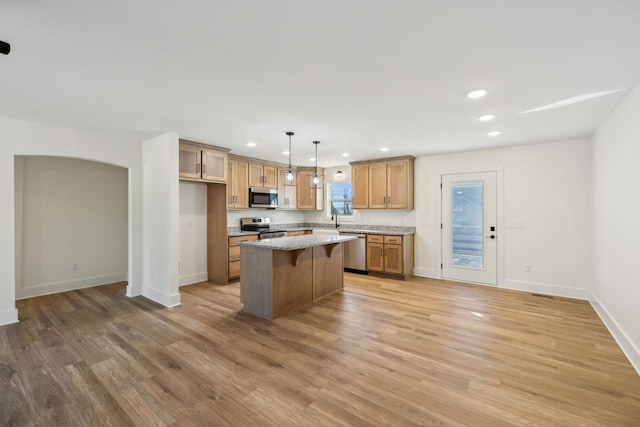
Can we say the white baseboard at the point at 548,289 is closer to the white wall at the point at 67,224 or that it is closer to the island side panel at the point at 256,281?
the island side panel at the point at 256,281

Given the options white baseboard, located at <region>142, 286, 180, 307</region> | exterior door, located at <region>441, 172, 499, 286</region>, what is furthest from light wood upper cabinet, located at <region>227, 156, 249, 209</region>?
exterior door, located at <region>441, 172, 499, 286</region>

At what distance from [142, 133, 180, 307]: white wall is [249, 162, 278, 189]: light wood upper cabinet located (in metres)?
1.90

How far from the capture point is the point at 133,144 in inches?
184

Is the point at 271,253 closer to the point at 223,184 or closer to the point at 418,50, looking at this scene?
the point at 223,184

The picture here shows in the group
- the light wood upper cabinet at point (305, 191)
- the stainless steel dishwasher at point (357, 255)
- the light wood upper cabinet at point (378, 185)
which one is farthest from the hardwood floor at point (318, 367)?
the light wood upper cabinet at point (305, 191)

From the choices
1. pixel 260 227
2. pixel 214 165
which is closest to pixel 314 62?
pixel 214 165

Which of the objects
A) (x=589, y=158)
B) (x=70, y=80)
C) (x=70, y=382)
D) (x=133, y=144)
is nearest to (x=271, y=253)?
(x=70, y=382)

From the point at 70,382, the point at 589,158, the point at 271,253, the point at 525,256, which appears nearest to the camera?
the point at 70,382

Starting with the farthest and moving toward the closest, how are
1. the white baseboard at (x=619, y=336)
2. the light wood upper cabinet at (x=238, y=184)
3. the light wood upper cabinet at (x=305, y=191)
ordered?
the light wood upper cabinet at (x=305, y=191) → the light wood upper cabinet at (x=238, y=184) → the white baseboard at (x=619, y=336)

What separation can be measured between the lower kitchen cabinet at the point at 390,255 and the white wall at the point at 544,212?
62.0 inches

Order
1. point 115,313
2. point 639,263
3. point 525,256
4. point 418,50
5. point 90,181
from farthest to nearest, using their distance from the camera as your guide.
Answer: point 90,181 < point 525,256 < point 115,313 < point 639,263 < point 418,50

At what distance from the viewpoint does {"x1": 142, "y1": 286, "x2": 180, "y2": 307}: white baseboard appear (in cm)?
418

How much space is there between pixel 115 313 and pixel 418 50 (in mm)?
4646

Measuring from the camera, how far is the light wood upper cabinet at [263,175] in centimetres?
611
